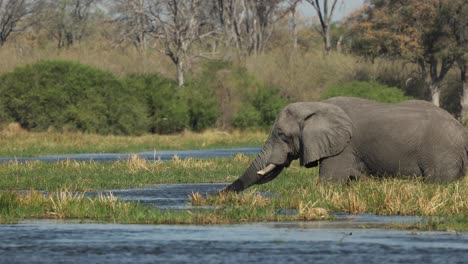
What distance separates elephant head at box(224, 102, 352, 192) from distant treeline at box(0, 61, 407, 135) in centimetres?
3047

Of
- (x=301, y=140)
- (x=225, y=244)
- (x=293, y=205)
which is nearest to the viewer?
(x=225, y=244)

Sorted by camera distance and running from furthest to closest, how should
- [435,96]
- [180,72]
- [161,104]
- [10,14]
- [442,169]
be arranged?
[10,14]
[435,96]
[180,72]
[161,104]
[442,169]

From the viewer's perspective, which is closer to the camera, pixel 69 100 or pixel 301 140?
pixel 301 140

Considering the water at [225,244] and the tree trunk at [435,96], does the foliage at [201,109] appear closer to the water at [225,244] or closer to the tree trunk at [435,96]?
the tree trunk at [435,96]

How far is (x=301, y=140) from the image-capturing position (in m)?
22.6

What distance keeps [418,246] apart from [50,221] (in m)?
6.05

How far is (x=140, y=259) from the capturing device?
1485 centimetres

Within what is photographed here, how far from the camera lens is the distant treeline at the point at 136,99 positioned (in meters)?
53.0

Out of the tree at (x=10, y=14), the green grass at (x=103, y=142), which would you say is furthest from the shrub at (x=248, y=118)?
the tree at (x=10, y=14)

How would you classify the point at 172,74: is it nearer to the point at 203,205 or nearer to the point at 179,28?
the point at 179,28

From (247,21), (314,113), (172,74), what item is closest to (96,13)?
(247,21)

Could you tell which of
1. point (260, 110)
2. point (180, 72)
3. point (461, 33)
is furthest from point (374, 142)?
point (461, 33)

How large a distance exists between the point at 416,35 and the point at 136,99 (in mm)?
15204

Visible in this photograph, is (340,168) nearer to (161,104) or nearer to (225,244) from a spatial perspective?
(225,244)
